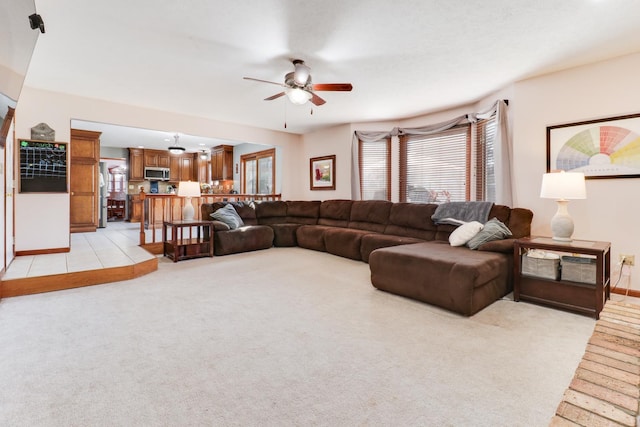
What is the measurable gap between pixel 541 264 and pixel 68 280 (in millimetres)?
4679

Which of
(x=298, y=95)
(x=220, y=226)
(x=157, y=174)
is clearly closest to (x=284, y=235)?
(x=220, y=226)

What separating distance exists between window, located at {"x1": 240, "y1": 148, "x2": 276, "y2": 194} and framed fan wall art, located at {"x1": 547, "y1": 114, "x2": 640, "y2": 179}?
225 inches

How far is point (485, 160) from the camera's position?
4.42m

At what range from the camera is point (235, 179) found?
9273 millimetres

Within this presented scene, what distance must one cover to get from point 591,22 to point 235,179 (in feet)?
27.3

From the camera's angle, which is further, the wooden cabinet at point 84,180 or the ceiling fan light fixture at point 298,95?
the wooden cabinet at point 84,180

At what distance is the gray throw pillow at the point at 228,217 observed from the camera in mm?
5125

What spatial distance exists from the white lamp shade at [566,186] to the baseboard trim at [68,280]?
14.8ft

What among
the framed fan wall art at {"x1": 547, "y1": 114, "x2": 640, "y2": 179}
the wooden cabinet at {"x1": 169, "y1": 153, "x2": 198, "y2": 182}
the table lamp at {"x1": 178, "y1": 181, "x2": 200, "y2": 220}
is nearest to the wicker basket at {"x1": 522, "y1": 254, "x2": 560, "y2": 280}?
the framed fan wall art at {"x1": 547, "y1": 114, "x2": 640, "y2": 179}

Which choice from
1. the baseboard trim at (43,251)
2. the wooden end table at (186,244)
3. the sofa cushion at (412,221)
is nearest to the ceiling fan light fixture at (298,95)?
the sofa cushion at (412,221)

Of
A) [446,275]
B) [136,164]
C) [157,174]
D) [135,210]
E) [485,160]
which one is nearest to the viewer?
[446,275]

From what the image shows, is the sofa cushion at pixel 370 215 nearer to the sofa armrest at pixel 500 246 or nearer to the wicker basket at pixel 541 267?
the sofa armrest at pixel 500 246

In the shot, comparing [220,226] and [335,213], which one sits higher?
[335,213]

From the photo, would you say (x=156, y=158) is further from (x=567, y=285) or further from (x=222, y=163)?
(x=567, y=285)
